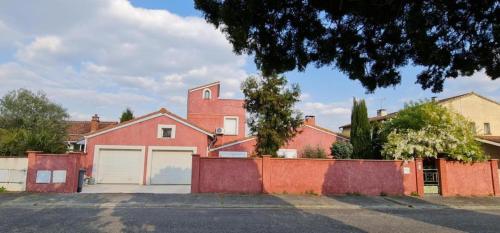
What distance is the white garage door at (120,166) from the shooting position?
2177 centimetres

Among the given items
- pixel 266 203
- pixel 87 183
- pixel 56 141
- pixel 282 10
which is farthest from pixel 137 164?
pixel 282 10

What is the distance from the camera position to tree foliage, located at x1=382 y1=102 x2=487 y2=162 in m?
17.7

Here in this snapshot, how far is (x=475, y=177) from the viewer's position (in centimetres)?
1789

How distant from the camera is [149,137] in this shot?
74.7ft

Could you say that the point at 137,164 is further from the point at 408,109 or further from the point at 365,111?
the point at 408,109

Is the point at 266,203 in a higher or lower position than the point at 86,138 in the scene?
lower

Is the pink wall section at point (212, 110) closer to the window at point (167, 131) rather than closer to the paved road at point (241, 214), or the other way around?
the window at point (167, 131)

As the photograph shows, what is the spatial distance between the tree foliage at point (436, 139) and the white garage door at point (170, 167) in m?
12.0

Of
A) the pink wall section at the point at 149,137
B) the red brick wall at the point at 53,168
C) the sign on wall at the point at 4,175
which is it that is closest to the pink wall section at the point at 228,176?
the red brick wall at the point at 53,168

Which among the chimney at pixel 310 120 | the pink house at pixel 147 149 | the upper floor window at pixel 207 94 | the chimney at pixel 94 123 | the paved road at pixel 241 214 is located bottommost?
the paved road at pixel 241 214

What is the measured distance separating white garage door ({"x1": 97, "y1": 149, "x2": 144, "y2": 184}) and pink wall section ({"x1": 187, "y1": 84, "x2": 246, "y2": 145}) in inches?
370

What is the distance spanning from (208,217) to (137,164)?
13219 mm

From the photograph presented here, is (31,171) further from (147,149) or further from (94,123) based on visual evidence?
(94,123)

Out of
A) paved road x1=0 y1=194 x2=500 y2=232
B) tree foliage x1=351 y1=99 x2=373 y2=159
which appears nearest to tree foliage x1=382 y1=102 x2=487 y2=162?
paved road x1=0 y1=194 x2=500 y2=232
